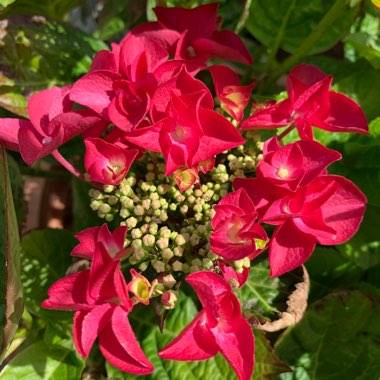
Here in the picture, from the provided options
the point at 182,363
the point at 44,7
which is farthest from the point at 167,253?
the point at 44,7

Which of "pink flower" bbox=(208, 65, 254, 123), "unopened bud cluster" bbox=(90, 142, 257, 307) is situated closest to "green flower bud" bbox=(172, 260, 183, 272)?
"unopened bud cluster" bbox=(90, 142, 257, 307)

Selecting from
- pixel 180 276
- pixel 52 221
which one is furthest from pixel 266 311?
pixel 52 221

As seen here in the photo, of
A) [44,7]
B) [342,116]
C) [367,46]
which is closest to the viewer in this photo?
[342,116]

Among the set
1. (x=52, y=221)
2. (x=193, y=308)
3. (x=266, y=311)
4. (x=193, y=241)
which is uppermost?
(x=193, y=241)

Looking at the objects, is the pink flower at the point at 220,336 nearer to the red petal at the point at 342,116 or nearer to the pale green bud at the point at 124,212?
the pale green bud at the point at 124,212

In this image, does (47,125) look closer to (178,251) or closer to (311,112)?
(178,251)

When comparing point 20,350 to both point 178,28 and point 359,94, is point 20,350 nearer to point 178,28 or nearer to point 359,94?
point 178,28
